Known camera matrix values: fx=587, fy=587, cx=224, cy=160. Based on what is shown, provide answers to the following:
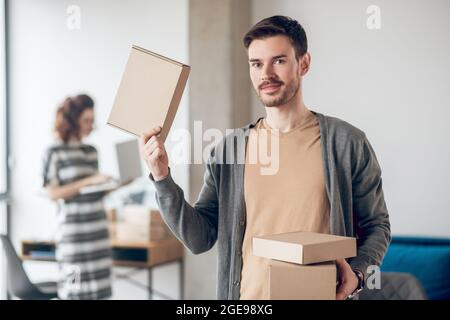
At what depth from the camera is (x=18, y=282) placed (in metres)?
3.08

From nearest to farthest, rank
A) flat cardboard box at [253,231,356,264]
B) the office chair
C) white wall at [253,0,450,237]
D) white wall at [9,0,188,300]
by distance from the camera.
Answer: flat cardboard box at [253,231,356,264]
white wall at [253,0,450,237]
white wall at [9,0,188,300]
the office chair

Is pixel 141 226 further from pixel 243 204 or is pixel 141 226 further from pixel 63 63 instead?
pixel 243 204

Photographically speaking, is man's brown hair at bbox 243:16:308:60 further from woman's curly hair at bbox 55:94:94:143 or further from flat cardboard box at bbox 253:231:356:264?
woman's curly hair at bbox 55:94:94:143

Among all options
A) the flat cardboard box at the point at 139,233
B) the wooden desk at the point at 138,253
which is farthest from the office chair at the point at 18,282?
the flat cardboard box at the point at 139,233

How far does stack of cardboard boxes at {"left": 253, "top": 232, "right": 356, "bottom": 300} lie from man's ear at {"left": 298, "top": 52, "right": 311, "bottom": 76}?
1.99 ft

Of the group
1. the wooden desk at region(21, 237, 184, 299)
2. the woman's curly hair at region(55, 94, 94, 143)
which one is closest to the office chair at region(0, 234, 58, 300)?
the wooden desk at region(21, 237, 184, 299)

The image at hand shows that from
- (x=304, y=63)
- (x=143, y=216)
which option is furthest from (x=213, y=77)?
(x=143, y=216)

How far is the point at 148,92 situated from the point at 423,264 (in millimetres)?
1503

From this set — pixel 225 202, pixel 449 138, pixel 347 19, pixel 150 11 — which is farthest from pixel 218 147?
pixel 150 11

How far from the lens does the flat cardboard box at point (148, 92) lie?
1390 mm

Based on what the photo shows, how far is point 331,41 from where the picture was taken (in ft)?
5.99

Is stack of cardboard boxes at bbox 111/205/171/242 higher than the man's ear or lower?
lower

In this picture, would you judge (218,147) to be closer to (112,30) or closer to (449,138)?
(449,138)

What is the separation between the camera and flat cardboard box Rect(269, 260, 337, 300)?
3.84 feet
